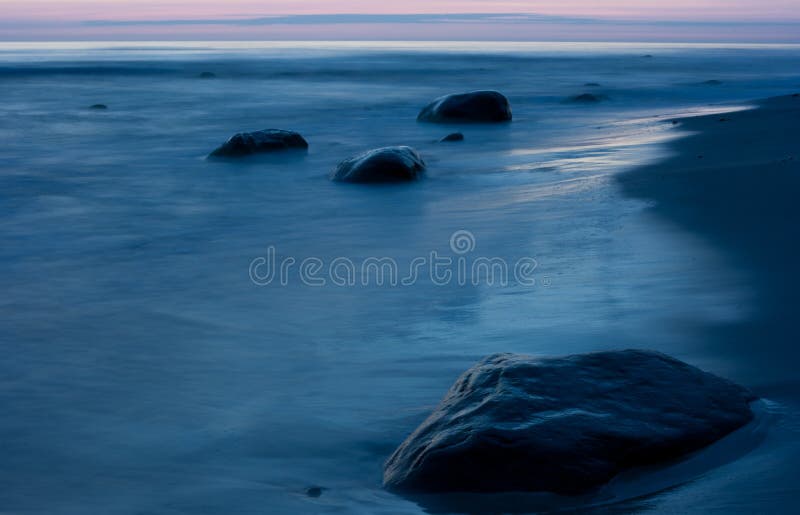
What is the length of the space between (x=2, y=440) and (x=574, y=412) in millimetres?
2094

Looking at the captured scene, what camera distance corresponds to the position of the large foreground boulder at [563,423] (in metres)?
2.82

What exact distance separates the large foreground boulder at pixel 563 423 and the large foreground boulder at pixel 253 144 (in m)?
9.36

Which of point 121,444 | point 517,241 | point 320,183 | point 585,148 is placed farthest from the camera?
point 585,148

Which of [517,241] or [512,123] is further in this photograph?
[512,123]

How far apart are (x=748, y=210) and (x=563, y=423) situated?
458 centimetres

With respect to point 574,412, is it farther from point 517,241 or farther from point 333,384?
point 517,241

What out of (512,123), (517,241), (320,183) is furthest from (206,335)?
(512,123)

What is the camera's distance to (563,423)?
2902mm

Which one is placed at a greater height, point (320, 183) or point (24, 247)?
point (320, 183)

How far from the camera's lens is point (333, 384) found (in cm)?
398

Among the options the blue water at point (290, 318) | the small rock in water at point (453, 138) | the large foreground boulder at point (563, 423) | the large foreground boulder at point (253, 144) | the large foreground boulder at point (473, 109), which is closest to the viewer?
the large foreground boulder at point (563, 423)

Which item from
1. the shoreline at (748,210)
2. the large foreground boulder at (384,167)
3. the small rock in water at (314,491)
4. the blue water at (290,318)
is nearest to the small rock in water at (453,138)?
the blue water at (290,318)

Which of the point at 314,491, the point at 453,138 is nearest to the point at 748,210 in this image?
the point at 314,491

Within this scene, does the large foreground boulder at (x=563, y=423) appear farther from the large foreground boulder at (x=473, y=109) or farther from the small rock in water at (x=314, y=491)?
the large foreground boulder at (x=473, y=109)
